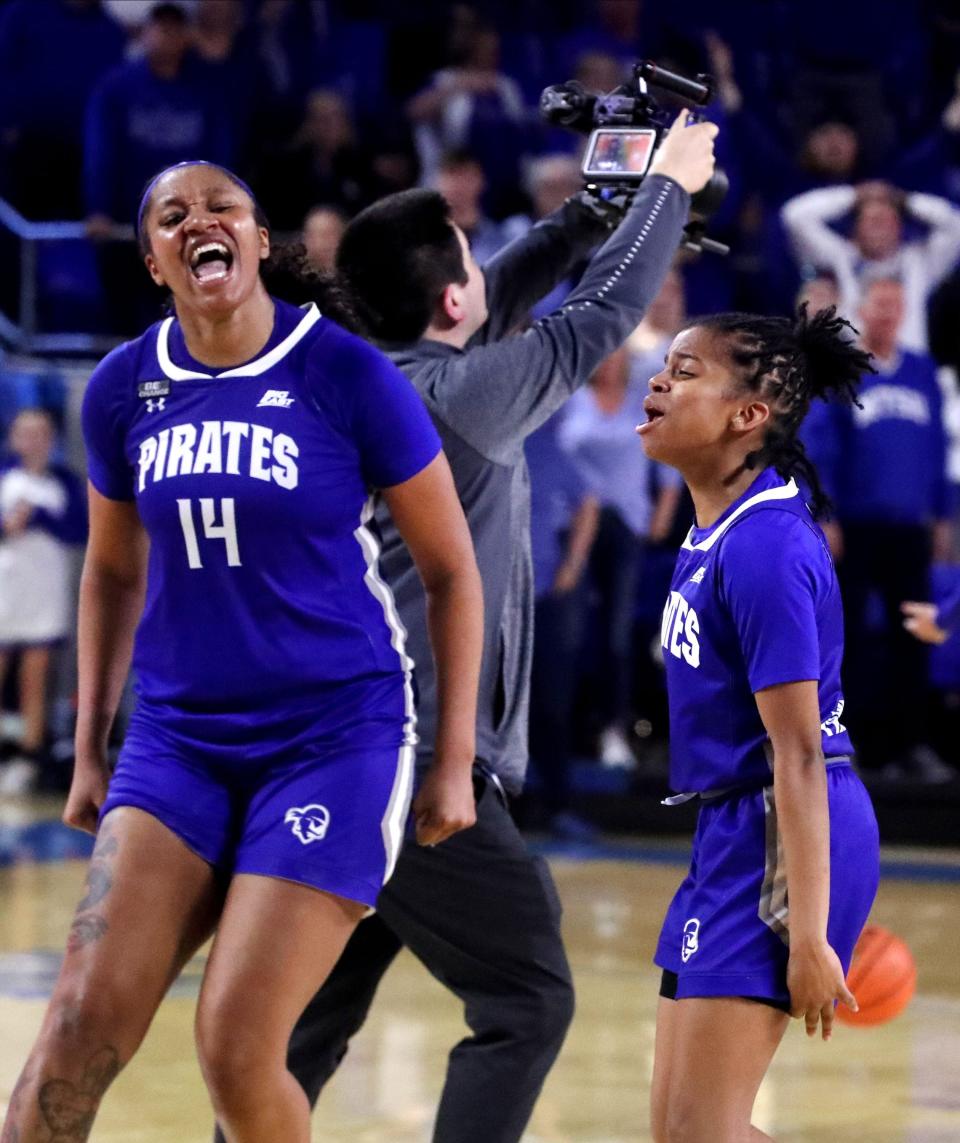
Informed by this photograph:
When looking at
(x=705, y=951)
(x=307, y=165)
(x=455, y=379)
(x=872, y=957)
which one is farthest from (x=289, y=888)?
(x=307, y=165)

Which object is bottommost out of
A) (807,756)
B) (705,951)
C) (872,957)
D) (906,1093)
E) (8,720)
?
(8,720)

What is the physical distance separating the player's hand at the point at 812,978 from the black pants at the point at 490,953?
2.61 feet

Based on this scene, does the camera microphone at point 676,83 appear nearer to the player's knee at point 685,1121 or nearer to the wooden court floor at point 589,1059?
the player's knee at point 685,1121

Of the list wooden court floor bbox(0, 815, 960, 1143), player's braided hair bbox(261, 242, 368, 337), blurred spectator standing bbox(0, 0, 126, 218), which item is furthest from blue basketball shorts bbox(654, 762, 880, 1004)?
blurred spectator standing bbox(0, 0, 126, 218)

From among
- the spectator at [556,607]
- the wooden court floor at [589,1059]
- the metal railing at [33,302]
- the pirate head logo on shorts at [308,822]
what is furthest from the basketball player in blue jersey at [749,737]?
the metal railing at [33,302]

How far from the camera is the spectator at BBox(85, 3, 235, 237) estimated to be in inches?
469

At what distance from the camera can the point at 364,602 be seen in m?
3.48

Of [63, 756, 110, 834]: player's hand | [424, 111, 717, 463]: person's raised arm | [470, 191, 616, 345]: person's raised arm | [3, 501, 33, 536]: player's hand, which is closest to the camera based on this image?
[63, 756, 110, 834]: player's hand

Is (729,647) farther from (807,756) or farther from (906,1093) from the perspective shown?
(906,1093)

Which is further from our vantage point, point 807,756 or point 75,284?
point 75,284

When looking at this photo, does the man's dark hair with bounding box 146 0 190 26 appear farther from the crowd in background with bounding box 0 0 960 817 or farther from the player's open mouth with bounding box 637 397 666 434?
the player's open mouth with bounding box 637 397 666 434

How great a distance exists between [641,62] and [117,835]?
194 centimetres

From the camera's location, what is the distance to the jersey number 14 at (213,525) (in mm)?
3371

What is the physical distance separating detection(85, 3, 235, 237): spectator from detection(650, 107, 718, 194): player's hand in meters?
8.07
